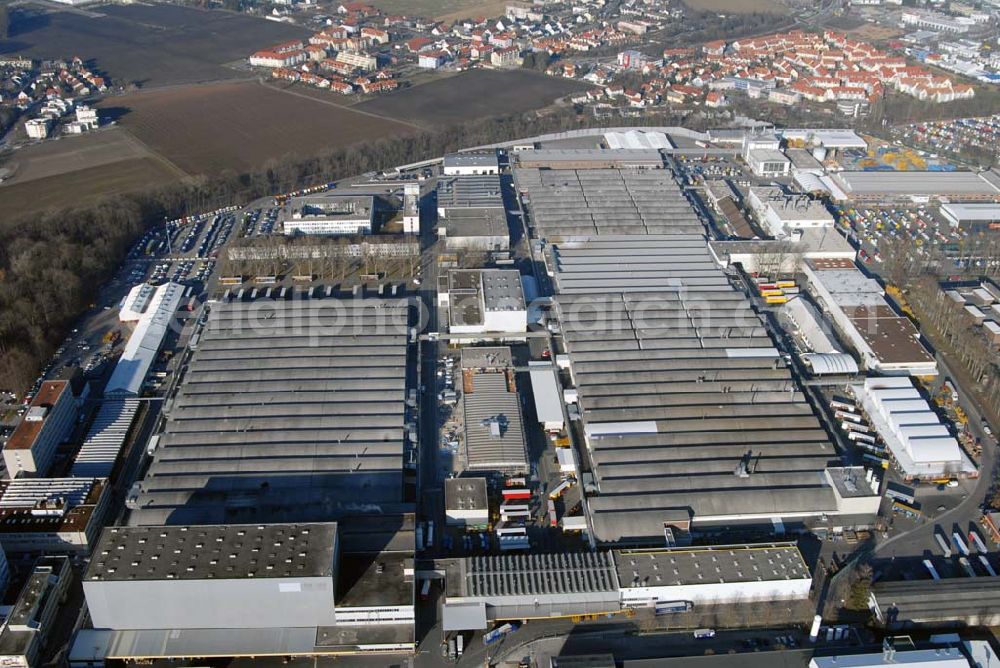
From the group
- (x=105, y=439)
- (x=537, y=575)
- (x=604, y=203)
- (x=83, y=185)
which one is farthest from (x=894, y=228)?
(x=83, y=185)

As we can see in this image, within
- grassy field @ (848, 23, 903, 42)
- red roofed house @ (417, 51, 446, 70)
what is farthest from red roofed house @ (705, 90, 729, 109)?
grassy field @ (848, 23, 903, 42)

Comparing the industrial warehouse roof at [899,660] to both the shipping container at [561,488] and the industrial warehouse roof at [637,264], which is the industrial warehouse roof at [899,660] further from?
the industrial warehouse roof at [637,264]

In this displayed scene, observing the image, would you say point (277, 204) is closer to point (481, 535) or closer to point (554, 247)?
point (554, 247)

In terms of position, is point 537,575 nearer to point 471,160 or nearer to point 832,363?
point 832,363

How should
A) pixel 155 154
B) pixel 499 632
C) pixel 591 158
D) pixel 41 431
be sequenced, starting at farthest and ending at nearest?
pixel 155 154
pixel 591 158
pixel 41 431
pixel 499 632

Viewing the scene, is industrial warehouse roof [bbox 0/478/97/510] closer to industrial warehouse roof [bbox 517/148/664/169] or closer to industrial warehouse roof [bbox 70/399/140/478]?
industrial warehouse roof [bbox 70/399/140/478]

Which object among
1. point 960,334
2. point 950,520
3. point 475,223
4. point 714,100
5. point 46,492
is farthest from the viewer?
point 714,100

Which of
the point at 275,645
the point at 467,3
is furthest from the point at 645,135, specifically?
the point at 467,3
